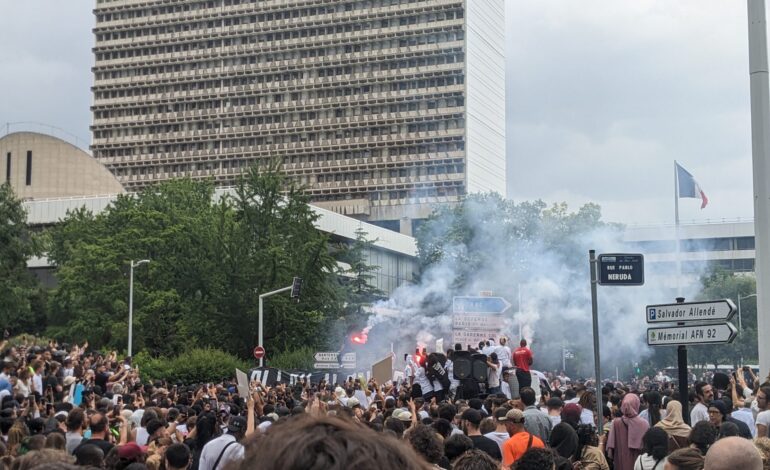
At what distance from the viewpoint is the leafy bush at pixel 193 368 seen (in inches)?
1797

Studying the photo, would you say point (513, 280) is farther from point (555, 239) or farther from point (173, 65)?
point (173, 65)

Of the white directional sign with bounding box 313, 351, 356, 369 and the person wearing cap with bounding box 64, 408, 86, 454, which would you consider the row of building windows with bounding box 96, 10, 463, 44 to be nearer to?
the white directional sign with bounding box 313, 351, 356, 369

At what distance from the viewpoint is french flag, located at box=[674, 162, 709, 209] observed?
5479 centimetres

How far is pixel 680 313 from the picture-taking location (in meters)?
11.1

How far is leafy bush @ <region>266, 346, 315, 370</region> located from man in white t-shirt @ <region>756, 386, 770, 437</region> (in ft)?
130

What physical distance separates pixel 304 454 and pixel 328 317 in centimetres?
5656

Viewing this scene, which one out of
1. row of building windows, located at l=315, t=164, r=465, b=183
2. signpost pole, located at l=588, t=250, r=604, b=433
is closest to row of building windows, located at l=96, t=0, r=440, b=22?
row of building windows, located at l=315, t=164, r=465, b=183

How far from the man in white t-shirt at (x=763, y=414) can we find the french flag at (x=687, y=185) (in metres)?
45.2

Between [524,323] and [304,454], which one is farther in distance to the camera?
[524,323]

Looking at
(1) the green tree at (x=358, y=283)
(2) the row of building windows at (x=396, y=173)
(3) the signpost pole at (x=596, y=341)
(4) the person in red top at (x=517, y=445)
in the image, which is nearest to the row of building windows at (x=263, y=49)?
(2) the row of building windows at (x=396, y=173)

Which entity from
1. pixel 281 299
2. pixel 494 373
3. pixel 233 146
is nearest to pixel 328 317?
pixel 281 299

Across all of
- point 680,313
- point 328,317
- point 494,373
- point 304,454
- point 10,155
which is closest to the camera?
point 304,454

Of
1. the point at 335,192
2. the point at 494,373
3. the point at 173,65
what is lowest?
the point at 494,373

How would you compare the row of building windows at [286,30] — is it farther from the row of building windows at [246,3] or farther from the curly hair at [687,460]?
the curly hair at [687,460]
